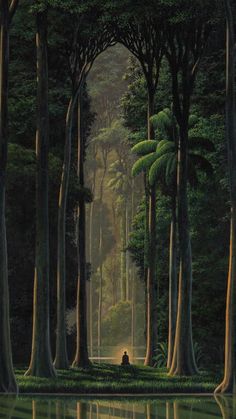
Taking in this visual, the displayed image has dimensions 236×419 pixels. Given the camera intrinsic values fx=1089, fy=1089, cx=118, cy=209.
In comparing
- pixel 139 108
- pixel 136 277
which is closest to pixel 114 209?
pixel 136 277

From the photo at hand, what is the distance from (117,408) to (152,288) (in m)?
21.7

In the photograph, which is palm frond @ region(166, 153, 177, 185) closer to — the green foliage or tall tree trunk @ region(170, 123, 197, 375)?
tall tree trunk @ region(170, 123, 197, 375)

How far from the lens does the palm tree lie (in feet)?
140

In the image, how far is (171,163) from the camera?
4469 centimetres

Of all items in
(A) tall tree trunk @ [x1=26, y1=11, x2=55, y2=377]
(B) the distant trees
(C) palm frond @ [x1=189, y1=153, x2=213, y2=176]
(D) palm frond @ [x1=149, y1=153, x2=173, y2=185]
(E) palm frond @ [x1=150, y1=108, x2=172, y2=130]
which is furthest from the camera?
(D) palm frond @ [x1=149, y1=153, x2=173, y2=185]

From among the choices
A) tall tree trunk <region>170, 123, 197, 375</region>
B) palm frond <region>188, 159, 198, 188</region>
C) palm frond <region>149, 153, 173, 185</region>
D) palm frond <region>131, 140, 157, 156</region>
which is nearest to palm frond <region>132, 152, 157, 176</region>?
palm frond <region>131, 140, 157, 156</region>

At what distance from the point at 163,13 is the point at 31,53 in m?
13.1

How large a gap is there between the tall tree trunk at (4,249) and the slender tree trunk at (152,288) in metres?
14.9

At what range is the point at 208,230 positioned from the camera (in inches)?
1954

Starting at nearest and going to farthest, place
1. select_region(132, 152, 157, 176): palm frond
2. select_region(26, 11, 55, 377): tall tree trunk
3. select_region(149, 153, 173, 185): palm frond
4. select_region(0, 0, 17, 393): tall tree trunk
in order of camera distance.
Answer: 1. select_region(0, 0, 17, 393): tall tree trunk
2. select_region(26, 11, 55, 377): tall tree trunk
3. select_region(149, 153, 173, 185): palm frond
4. select_region(132, 152, 157, 176): palm frond

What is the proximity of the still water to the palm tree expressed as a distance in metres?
14.2

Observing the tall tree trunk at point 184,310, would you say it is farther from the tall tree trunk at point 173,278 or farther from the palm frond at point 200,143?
the tall tree trunk at point 173,278

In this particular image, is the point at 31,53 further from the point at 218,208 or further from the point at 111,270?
the point at 111,270

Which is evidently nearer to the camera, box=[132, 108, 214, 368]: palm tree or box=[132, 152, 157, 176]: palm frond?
box=[132, 108, 214, 368]: palm tree
